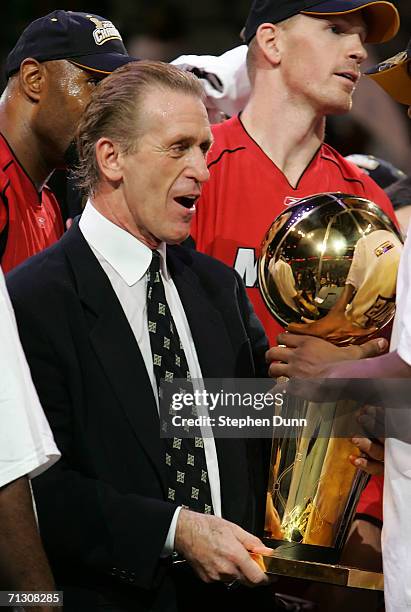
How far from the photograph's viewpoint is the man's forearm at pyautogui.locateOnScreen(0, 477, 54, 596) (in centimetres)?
198

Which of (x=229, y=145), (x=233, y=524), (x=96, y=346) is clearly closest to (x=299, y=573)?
(x=233, y=524)

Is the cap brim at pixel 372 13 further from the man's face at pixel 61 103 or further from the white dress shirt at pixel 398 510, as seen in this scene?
the white dress shirt at pixel 398 510

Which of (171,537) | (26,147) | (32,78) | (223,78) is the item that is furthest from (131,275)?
(223,78)

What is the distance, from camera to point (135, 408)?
2430 millimetres

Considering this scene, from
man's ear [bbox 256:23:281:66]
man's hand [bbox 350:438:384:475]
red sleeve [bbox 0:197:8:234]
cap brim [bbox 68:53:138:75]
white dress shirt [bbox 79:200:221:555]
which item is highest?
man's ear [bbox 256:23:281:66]

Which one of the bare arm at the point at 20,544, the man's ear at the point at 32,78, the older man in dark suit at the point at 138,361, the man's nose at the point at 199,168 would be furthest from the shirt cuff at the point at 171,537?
the man's ear at the point at 32,78

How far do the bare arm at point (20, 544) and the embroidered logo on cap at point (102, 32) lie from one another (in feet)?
6.40

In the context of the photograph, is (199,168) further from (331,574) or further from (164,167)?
(331,574)

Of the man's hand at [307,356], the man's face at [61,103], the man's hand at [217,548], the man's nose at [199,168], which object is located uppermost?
the man's face at [61,103]

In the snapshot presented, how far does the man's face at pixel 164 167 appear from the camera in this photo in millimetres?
2609

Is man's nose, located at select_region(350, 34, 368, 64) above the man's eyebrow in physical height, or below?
above

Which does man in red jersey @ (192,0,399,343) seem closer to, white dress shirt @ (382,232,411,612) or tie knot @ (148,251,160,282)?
tie knot @ (148,251,160,282)

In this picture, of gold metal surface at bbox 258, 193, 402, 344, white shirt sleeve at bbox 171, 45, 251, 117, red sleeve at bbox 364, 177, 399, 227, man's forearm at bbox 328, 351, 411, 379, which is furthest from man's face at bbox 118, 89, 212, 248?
white shirt sleeve at bbox 171, 45, 251, 117

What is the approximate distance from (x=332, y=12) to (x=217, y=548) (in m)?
1.86
